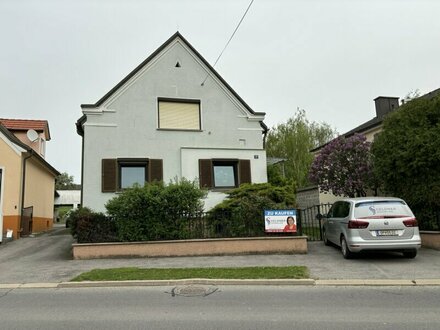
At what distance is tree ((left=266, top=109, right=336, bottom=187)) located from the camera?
35.2 meters

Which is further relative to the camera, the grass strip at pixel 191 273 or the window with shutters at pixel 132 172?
the window with shutters at pixel 132 172

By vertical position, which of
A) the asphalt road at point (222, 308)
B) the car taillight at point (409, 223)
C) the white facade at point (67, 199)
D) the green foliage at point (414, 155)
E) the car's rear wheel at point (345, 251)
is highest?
the white facade at point (67, 199)

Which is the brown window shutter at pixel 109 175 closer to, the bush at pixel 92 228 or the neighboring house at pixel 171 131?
the neighboring house at pixel 171 131

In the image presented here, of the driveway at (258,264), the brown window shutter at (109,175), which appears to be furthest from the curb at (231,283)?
the brown window shutter at (109,175)

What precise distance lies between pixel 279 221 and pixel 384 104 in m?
18.3

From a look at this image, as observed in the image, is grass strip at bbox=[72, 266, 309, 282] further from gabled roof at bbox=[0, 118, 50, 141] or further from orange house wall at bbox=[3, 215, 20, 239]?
gabled roof at bbox=[0, 118, 50, 141]

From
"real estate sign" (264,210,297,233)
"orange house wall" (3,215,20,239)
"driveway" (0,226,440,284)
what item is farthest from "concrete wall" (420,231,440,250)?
"orange house wall" (3,215,20,239)

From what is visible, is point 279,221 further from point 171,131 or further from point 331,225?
point 171,131

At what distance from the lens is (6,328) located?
5355mm

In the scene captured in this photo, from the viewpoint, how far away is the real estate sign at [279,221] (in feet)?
39.8

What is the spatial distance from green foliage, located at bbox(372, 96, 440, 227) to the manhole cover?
8.62 meters

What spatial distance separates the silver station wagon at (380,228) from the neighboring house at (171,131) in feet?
23.5

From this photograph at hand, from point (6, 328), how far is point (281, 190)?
10.5 meters

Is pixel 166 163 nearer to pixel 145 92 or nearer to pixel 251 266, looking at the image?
pixel 145 92
